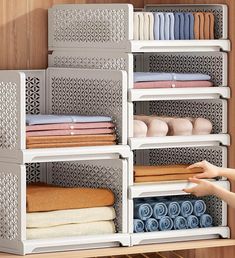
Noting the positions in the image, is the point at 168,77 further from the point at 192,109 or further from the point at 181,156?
the point at 181,156

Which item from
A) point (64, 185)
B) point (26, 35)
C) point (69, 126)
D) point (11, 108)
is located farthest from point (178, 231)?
point (26, 35)

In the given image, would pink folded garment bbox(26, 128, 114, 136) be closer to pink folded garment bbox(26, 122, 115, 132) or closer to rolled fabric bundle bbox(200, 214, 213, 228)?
pink folded garment bbox(26, 122, 115, 132)

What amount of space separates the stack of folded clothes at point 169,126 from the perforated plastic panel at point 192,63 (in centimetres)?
17

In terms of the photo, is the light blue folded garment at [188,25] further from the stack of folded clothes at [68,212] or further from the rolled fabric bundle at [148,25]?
the stack of folded clothes at [68,212]

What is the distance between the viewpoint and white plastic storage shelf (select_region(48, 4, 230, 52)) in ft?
13.8

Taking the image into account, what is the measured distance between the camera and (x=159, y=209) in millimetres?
4336

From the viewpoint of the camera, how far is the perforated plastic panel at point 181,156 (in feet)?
14.4

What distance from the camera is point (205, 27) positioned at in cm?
438

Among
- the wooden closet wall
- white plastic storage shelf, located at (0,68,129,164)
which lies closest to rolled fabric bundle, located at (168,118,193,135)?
white plastic storage shelf, located at (0,68,129,164)

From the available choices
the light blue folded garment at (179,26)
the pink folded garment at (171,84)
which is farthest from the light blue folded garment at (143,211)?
the light blue folded garment at (179,26)

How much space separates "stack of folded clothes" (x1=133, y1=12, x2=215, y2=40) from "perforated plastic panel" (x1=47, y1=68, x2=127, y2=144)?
0.66 ft

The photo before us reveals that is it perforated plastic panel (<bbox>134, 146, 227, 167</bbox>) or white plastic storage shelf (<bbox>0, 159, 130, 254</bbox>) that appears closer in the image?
white plastic storage shelf (<bbox>0, 159, 130, 254</bbox>)

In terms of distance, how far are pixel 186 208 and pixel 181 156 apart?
0.84ft

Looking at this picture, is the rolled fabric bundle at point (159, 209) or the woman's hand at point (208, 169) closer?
the woman's hand at point (208, 169)
